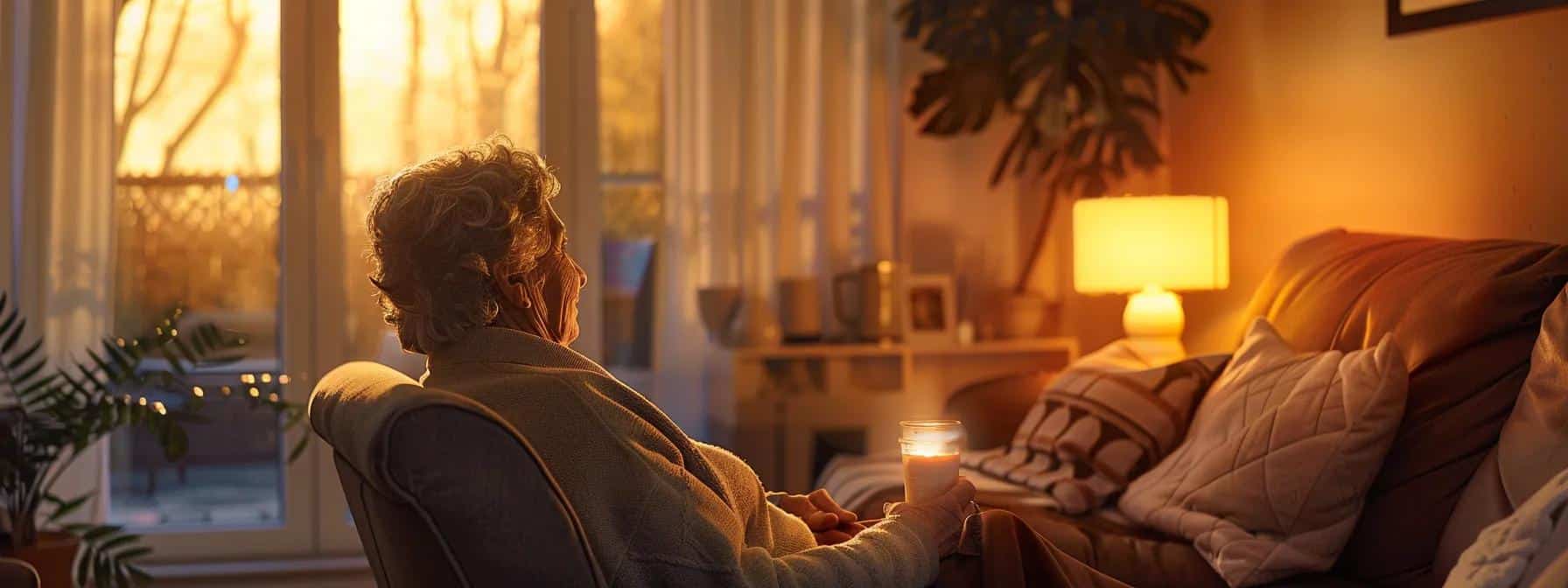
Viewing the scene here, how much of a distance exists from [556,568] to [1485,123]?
7.43ft

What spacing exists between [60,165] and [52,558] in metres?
1.32

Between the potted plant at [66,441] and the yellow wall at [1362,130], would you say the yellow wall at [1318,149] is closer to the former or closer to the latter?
the yellow wall at [1362,130]

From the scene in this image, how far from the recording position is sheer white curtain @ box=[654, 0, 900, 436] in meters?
4.31

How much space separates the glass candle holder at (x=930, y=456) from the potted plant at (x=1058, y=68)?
229 centimetres

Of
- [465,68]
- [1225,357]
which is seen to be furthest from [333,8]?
[1225,357]

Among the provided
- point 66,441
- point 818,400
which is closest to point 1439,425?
point 818,400

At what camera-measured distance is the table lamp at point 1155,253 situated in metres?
3.62

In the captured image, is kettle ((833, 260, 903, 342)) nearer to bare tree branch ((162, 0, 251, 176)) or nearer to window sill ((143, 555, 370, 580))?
window sill ((143, 555, 370, 580))

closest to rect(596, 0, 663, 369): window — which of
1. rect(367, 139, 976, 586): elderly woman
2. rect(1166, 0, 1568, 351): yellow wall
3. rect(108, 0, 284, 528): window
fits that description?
rect(108, 0, 284, 528): window

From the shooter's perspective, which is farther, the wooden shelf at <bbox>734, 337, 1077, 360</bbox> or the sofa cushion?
the wooden shelf at <bbox>734, 337, 1077, 360</bbox>

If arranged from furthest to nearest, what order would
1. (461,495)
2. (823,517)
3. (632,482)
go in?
(823,517) → (632,482) → (461,495)

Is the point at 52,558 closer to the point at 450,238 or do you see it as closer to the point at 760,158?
the point at 450,238

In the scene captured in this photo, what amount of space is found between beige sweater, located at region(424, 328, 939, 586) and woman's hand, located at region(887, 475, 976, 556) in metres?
0.04

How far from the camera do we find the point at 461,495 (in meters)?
1.43
